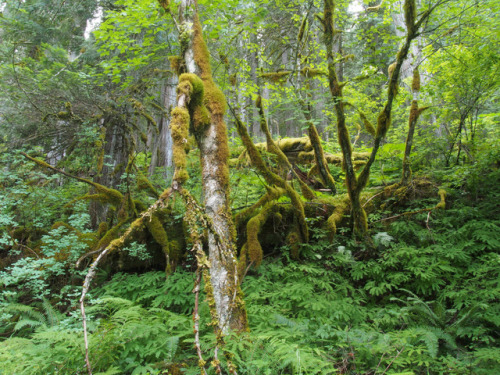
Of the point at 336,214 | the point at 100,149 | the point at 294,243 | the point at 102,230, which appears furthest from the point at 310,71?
the point at 102,230

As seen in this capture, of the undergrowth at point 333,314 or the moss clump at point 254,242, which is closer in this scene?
the undergrowth at point 333,314

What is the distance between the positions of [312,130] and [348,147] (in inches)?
50.7

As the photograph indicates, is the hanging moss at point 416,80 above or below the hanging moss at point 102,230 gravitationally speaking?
above

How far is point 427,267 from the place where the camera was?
431cm

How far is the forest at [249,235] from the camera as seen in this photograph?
Answer: 2697mm

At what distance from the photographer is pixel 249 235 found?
481 centimetres

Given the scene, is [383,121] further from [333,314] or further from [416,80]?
[333,314]

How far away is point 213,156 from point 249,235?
6.42ft

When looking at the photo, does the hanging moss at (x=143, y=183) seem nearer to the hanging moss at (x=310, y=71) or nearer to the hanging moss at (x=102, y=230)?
the hanging moss at (x=102, y=230)

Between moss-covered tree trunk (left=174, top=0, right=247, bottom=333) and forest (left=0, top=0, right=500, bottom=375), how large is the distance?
0.02 meters

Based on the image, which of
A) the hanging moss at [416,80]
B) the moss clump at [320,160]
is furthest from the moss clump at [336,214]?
the hanging moss at [416,80]

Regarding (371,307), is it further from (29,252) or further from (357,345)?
(29,252)

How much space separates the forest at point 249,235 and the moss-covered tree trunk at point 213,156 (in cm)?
2

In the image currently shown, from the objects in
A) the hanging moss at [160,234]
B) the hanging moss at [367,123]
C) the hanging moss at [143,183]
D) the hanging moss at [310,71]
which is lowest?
the hanging moss at [160,234]
